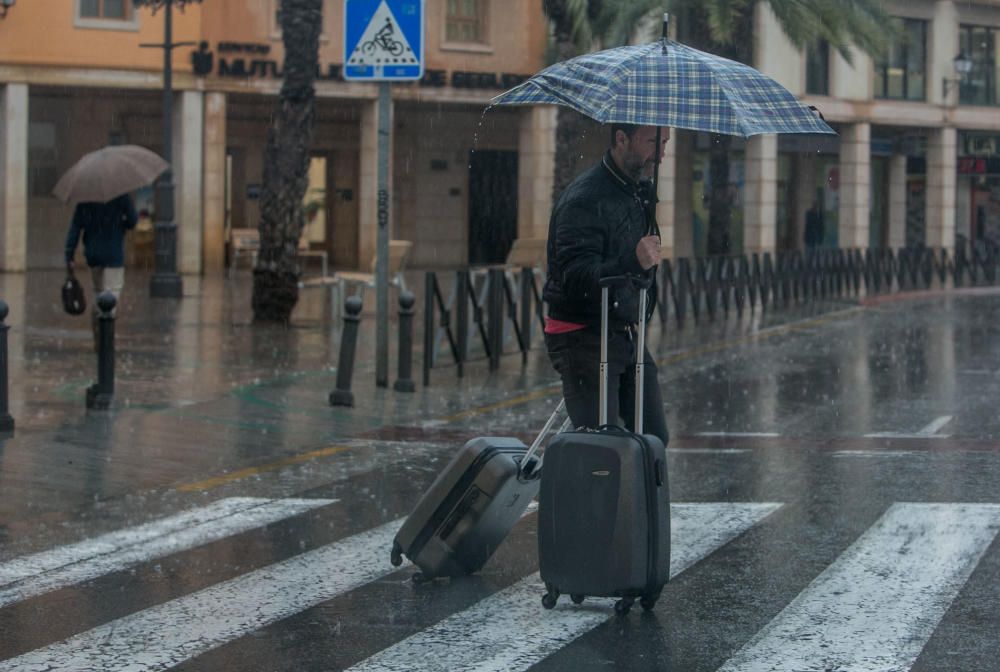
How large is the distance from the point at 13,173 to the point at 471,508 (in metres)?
26.6

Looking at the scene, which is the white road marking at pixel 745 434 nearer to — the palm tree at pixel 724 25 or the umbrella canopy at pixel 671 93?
the umbrella canopy at pixel 671 93

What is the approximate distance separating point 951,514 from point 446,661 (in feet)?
11.3

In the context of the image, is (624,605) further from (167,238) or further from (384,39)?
(167,238)

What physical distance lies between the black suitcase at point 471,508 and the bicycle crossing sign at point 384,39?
6565mm

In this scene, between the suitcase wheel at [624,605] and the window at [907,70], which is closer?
the suitcase wheel at [624,605]

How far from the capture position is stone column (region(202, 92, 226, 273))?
33.3m

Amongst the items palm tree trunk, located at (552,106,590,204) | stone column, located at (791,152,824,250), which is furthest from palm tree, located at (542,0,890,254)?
stone column, located at (791,152,824,250)

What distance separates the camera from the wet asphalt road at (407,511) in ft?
18.3

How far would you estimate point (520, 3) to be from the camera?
3647 cm

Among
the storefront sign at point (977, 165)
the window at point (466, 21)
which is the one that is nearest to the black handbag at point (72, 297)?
the window at point (466, 21)

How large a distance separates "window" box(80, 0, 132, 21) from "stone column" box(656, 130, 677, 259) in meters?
12.6

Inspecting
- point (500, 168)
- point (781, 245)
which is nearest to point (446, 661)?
point (500, 168)

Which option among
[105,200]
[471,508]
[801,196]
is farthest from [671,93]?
[801,196]

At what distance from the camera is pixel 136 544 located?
7.39 m
